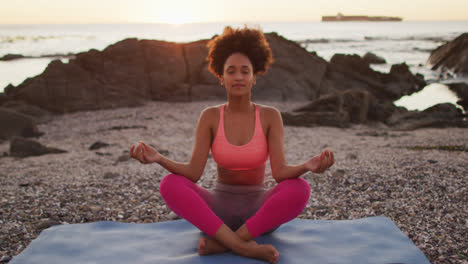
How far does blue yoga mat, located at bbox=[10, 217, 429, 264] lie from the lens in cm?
316

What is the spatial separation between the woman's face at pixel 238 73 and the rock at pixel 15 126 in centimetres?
1025

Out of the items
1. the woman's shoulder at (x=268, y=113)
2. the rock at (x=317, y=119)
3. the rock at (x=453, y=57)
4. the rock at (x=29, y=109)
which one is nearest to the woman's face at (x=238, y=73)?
the woman's shoulder at (x=268, y=113)

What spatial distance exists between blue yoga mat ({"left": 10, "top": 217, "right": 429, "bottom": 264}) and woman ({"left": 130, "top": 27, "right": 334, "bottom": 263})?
29cm

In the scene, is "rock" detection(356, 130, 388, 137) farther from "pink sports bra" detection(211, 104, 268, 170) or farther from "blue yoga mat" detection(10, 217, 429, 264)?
"pink sports bra" detection(211, 104, 268, 170)

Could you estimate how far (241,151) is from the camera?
3.37 meters

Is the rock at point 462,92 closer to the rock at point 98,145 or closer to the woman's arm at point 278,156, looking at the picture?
the rock at point 98,145

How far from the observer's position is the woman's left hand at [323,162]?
112 inches

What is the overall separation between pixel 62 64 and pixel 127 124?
18.5ft

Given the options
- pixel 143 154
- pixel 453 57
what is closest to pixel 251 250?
pixel 143 154

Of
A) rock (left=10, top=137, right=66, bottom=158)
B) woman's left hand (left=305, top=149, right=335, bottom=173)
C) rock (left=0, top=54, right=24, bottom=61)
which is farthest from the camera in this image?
rock (left=0, top=54, right=24, bottom=61)

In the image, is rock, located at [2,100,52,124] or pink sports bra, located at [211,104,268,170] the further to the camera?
rock, located at [2,100,52,124]

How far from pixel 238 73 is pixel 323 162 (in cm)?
111

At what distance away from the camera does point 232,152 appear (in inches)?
133

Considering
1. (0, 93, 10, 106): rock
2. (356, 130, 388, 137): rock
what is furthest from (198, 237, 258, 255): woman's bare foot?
(0, 93, 10, 106): rock
